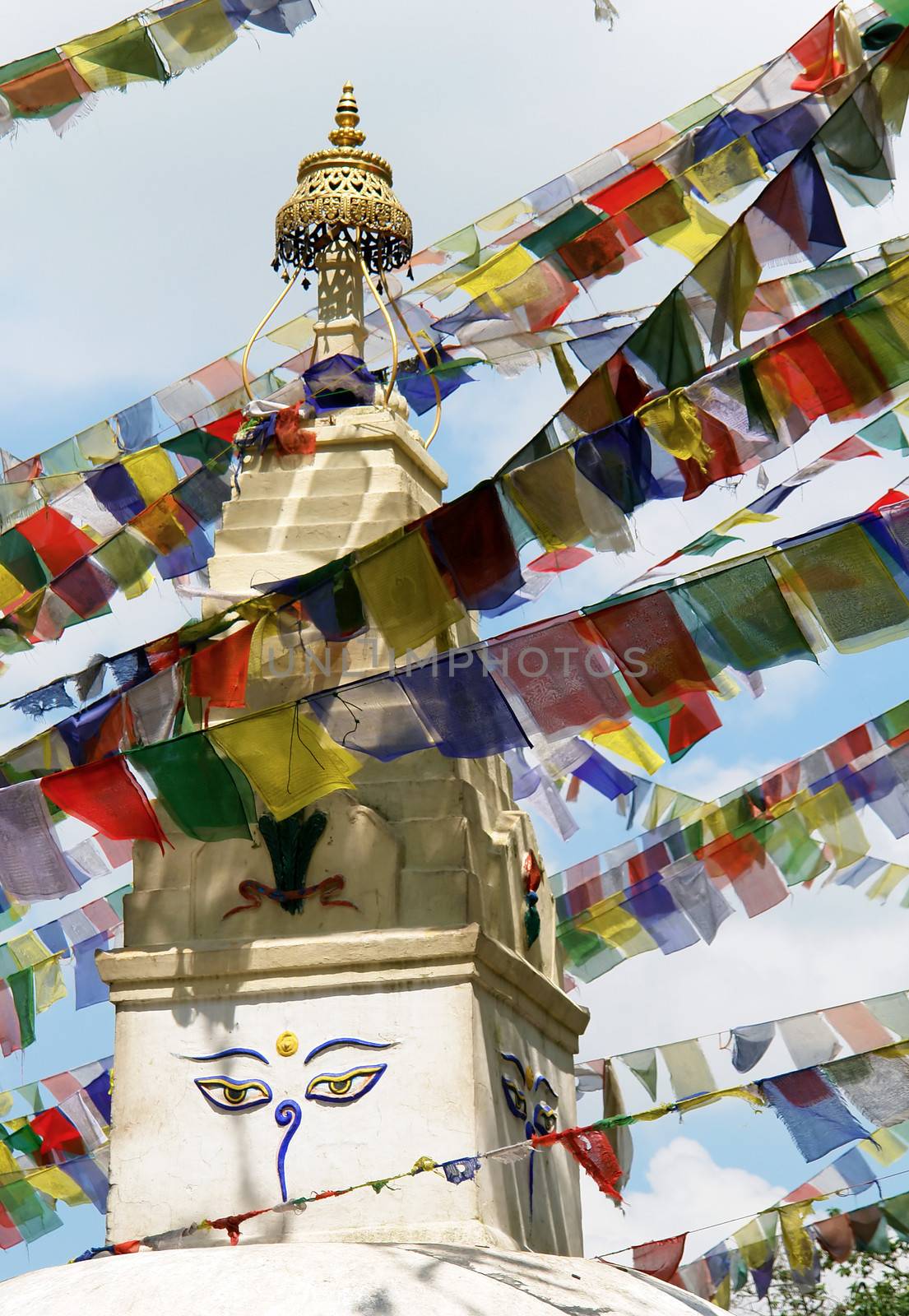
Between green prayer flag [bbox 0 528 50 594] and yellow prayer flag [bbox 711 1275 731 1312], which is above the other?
green prayer flag [bbox 0 528 50 594]

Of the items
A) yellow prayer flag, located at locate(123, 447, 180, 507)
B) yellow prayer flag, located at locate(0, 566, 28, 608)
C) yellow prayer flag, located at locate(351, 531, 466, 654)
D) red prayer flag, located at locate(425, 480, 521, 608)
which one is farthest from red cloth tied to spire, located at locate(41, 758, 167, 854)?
yellow prayer flag, located at locate(123, 447, 180, 507)

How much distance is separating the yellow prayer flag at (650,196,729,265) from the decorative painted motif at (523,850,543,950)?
3417 millimetres

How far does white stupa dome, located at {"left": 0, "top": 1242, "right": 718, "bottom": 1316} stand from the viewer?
6746mm

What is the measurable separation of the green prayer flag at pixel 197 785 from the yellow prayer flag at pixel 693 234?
4.06 m

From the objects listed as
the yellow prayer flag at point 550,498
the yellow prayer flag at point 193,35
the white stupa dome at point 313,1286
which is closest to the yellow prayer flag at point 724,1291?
the white stupa dome at point 313,1286

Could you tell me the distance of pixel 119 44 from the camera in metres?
8.92

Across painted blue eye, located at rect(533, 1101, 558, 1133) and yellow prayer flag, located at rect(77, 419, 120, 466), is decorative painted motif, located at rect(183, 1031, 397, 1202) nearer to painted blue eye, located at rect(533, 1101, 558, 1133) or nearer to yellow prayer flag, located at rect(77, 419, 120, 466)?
painted blue eye, located at rect(533, 1101, 558, 1133)

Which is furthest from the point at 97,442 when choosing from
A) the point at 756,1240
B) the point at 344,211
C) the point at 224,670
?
the point at 756,1240

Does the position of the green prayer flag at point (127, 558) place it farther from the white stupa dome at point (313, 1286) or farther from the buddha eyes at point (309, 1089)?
the white stupa dome at point (313, 1286)

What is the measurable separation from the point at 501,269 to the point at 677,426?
3060mm

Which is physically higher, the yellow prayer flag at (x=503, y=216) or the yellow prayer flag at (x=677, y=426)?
the yellow prayer flag at (x=503, y=216)

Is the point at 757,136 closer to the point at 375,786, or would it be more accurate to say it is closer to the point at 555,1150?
the point at 375,786

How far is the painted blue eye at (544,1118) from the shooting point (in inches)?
351

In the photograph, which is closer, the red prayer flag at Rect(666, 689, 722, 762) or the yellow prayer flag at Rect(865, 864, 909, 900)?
the red prayer flag at Rect(666, 689, 722, 762)
